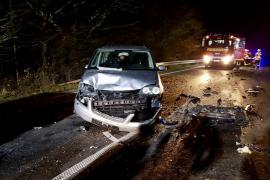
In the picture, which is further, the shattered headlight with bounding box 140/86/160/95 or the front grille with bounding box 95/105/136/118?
the shattered headlight with bounding box 140/86/160/95

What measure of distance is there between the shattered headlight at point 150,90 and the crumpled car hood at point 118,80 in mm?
93

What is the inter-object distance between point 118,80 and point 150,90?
74 cm

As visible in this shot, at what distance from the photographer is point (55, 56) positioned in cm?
1842

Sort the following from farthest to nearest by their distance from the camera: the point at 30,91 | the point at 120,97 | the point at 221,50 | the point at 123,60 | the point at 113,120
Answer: the point at 221,50 < the point at 30,91 < the point at 123,60 < the point at 120,97 < the point at 113,120

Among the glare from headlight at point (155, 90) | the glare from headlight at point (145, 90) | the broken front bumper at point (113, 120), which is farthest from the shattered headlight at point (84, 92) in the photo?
the glare from headlight at point (155, 90)

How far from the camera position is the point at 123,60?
8945 mm

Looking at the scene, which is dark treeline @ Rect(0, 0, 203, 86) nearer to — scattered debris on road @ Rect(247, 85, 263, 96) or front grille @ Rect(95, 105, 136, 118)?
front grille @ Rect(95, 105, 136, 118)

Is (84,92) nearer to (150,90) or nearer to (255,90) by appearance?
(150,90)

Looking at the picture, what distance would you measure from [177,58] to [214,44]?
9.24m

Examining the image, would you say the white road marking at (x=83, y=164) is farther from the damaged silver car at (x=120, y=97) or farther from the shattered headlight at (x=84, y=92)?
the shattered headlight at (x=84, y=92)

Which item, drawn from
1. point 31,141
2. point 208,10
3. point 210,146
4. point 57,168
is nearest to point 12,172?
point 57,168

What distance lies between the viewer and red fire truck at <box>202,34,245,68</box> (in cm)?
2480

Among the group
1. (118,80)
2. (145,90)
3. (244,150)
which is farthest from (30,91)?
(244,150)

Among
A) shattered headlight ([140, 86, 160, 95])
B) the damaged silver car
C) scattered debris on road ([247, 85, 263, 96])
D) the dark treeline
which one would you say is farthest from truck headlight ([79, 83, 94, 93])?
scattered debris on road ([247, 85, 263, 96])
